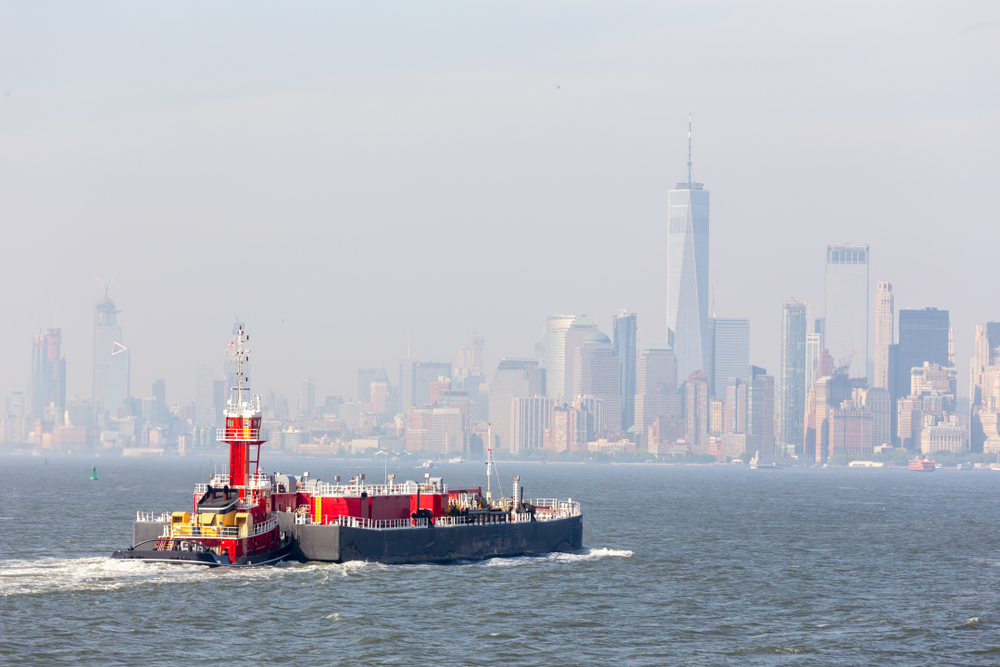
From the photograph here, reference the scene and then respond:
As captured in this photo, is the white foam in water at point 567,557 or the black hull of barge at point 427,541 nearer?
the black hull of barge at point 427,541

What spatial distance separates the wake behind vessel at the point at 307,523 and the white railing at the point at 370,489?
0.08 meters

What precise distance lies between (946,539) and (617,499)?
7509 cm

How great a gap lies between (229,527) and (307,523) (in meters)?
6.39

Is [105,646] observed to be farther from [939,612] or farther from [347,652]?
[939,612]

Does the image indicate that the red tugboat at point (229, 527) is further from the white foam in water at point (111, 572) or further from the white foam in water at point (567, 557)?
the white foam in water at point (567, 557)

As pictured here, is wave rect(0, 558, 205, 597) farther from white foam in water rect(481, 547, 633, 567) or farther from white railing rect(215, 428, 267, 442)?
white foam in water rect(481, 547, 633, 567)

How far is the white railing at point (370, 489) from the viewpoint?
7900 centimetres

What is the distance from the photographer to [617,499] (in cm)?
18875

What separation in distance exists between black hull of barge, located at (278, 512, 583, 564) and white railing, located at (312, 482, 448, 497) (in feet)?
9.27

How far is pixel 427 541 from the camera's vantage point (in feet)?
264

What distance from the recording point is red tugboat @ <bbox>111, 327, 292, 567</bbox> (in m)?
71.8

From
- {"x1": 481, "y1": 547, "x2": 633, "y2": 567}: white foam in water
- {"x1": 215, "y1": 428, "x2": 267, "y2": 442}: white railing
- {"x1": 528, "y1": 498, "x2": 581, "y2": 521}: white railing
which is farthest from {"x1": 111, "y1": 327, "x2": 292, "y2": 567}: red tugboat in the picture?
{"x1": 528, "y1": 498, "x2": 581, "y2": 521}: white railing

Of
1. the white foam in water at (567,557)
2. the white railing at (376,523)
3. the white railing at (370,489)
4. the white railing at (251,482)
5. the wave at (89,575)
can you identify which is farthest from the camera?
the white foam in water at (567,557)

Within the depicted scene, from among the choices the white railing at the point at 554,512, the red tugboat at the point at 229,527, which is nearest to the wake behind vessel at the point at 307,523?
the red tugboat at the point at 229,527
